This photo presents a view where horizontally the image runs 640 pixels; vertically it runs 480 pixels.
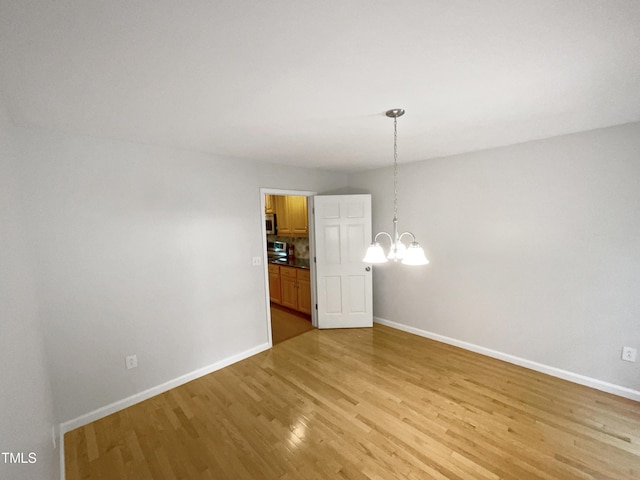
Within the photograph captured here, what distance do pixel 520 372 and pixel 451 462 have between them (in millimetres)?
1573

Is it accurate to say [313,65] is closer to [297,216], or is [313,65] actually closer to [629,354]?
[629,354]

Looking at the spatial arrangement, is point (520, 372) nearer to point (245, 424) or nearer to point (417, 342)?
point (417, 342)

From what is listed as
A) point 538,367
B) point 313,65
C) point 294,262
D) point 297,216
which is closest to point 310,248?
point 297,216

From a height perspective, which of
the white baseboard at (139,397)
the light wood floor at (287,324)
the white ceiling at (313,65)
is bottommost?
the light wood floor at (287,324)

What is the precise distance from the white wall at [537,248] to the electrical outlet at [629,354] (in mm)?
35

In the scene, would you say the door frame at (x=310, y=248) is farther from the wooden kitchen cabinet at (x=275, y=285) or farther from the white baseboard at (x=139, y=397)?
the wooden kitchen cabinet at (x=275, y=285)

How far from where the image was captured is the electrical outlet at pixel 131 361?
2.30m

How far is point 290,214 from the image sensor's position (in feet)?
15.9

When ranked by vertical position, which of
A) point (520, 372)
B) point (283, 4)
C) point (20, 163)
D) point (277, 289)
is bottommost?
point (520, 372)

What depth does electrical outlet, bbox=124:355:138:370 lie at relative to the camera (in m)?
2.30

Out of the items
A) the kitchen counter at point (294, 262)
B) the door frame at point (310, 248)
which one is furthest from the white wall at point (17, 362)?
the kitchen counter at point (294, 262)

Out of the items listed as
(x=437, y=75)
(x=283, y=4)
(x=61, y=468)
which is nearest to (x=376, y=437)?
(x=61, y=468)

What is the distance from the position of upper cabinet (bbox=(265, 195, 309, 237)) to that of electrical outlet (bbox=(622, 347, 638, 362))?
3.82 meters

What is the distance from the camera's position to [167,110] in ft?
5.42
